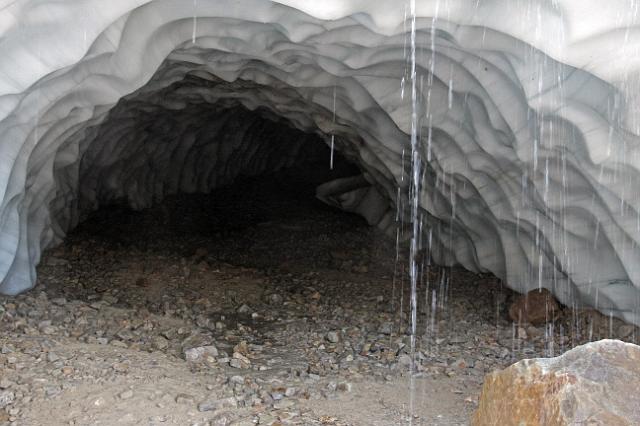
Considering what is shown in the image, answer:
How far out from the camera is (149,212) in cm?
1053

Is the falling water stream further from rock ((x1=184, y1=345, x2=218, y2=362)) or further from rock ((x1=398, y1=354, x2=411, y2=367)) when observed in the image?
rock ((x1=184, y1=345, x2=218, y2=362))

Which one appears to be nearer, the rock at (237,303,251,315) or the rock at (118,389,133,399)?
the rock at (118,389,133,399)

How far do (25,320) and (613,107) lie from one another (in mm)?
4651

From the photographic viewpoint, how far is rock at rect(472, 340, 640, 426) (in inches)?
110

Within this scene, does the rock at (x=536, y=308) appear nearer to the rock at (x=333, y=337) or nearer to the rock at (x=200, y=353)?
the rock at (x=333, y=337)

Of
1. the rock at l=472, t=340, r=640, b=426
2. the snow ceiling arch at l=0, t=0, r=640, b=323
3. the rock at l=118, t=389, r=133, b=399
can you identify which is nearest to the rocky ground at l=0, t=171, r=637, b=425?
the rock at l=118, t=389, r=133, b=399

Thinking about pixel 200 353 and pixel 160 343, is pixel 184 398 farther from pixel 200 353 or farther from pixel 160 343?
pixel 160 343

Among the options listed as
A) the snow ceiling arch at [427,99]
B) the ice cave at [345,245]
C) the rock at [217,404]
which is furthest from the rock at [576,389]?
the rock at [217,404]

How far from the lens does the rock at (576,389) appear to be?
2789mm

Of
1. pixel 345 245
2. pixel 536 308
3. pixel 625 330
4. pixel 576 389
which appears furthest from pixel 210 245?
pixel 576 389

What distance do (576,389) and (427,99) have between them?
3.56m

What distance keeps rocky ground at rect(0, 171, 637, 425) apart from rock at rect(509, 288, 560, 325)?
82 millimetres

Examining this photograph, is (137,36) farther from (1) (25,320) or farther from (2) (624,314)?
(2) (624,314)

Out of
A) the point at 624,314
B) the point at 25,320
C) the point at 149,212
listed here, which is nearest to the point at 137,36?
the point at 25,320
